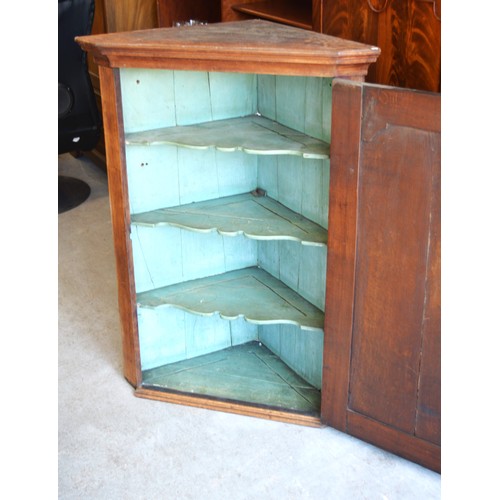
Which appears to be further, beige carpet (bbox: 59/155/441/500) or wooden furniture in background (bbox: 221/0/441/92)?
wooden furniture in background (bbox: 221/0/441/92)

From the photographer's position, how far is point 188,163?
2418 mm

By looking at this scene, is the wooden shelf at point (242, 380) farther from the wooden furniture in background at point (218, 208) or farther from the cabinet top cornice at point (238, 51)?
the cabinet top cornice at point (238, 51)

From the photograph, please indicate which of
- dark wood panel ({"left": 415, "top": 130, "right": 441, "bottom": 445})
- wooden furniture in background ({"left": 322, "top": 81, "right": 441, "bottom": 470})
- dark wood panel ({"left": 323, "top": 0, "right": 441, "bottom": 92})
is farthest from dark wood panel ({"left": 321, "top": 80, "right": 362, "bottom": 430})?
dark wood panel ({"left": 323, "top": 0, "right": 441, "bottom": 92})

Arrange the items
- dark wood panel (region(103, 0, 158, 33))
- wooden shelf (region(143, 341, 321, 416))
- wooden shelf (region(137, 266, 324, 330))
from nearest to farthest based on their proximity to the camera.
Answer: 1. wooden shelf (region(137, 266, 324, 330))
2. wooden shelf (region(143, 341, 321, 416))
3. dark wood panel (region(103, 0, 158, 33))

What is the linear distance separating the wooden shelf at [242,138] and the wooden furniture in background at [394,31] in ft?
1.45

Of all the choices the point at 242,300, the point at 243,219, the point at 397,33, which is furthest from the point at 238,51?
the point at 242,300

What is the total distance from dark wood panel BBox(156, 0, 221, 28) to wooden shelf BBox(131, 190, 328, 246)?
56.8 inches

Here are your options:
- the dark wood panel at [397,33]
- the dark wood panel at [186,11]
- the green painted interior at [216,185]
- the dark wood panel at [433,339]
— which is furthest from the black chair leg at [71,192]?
the dark wood panel at [433,339]

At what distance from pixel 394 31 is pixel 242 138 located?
657 millimetres

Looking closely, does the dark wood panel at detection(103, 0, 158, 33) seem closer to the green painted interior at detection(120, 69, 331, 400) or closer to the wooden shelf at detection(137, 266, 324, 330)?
the green painted interior at detection(120, 69, 331, 400)

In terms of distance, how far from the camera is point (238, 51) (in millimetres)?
1931

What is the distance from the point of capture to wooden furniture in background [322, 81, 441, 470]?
5.94ft
